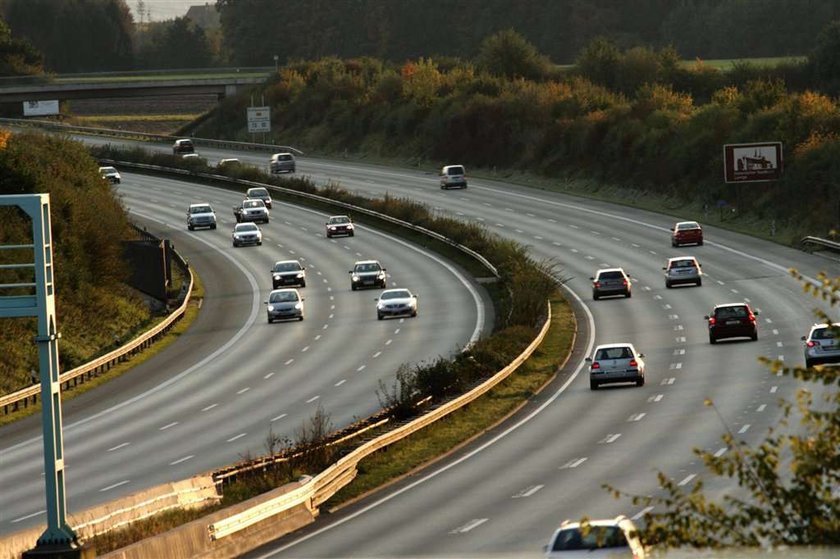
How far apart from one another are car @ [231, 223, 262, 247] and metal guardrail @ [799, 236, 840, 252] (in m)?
29.4

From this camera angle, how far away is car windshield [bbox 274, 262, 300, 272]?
80.2m

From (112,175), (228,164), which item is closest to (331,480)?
(112,175)

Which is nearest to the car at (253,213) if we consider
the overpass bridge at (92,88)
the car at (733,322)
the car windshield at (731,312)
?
the car at (733,322)

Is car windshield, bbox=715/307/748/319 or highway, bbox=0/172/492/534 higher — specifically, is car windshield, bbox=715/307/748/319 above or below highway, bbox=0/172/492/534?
above

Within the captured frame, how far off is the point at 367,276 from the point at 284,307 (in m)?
8.12

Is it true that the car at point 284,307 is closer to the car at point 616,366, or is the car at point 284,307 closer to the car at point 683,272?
the car at point 683,272

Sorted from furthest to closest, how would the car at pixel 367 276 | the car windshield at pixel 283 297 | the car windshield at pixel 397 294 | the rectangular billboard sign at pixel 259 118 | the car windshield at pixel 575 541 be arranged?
the rectangular billboard sign at pixel 259 118 → the car at pixel 367 276 → the car windshield at pixel 283 297 → the car windshield at pixel 397 294 → the car windshield at pixel 575 541

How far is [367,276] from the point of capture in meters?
78.1

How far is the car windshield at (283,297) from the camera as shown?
71.4m

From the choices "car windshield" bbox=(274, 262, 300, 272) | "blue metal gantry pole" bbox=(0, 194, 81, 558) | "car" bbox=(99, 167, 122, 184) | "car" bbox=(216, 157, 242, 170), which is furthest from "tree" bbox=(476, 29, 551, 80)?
"blue metal gantry pole" bbox=(0, 194, 81, 558)

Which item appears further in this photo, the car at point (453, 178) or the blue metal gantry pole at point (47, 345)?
the car at point (453, 178)

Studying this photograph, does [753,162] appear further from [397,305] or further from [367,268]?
[397,305]

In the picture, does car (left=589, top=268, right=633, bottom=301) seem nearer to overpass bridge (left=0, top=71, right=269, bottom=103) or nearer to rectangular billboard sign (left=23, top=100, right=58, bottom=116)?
overpass bridge (left=0, top=71, right=269, bottom=103)

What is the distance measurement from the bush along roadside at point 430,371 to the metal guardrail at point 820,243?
12.5 m
